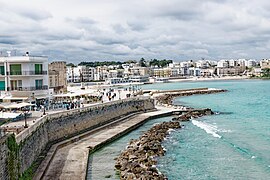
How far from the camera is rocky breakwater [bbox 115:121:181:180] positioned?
19.6 m

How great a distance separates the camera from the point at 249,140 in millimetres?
31266

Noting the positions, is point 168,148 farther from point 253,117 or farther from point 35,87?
point 253,117

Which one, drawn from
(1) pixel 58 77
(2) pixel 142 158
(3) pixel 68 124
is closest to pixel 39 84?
(3) pixel 68 124

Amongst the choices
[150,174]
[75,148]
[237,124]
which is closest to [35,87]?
[75,148]

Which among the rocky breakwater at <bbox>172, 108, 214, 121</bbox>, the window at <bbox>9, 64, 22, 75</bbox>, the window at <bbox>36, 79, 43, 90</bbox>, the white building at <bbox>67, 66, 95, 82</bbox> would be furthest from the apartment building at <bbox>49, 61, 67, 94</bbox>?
the white building at <bbox>67, 66, 95, 82</bbox>

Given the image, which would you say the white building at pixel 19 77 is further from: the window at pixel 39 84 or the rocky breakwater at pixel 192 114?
the rocky breakwater at pixel 192 114

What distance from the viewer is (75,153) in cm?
2356

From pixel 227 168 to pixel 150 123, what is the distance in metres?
16.7

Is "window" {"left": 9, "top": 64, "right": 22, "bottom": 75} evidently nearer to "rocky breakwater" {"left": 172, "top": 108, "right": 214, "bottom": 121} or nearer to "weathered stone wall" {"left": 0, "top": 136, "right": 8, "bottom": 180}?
"rocky breakwater" {"left": 172, "top": 108, "right": 214, "bottom": 121}

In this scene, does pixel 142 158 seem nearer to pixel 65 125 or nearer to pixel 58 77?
pixel 65 125

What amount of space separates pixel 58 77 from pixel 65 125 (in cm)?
2618

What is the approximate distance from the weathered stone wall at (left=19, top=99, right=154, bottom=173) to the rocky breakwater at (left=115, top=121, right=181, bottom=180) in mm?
4603

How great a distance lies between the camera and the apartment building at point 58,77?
4880 cm

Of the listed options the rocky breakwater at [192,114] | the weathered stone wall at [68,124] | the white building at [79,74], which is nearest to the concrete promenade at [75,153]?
the weathered stone wall at [68,124]
